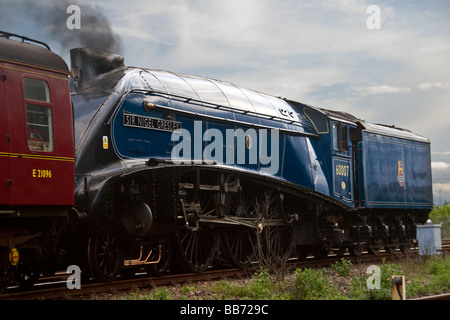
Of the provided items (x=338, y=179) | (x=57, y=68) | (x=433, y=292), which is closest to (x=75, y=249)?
(x=57, y=68)

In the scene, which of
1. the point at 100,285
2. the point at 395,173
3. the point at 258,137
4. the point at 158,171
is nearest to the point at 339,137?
the point at 395,173

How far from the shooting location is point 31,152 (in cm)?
784

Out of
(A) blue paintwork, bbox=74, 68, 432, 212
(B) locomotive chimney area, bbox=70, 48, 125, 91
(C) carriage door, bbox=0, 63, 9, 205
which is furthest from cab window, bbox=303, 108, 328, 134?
(C) carriage door, bbox=0, 63, 9, 205

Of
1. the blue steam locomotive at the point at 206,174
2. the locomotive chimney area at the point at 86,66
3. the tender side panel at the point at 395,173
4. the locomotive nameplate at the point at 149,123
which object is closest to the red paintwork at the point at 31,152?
the blue steam locomotive at the point at 206,174

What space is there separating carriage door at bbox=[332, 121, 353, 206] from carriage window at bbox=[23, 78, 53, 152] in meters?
9.23

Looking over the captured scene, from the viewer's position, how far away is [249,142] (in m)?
13.0

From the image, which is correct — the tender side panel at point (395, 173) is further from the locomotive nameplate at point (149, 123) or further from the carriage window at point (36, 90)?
the carriage window at point (36, 90)

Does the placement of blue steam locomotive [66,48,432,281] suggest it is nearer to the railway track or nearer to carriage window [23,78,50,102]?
the railway track

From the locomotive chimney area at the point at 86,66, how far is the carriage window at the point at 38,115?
2423 millimetres

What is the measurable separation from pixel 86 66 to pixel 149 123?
152 centimetres

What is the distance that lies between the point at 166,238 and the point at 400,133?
11.2 metres

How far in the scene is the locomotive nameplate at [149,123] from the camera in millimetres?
10313

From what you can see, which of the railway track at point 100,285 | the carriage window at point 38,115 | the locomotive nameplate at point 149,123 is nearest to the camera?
the carriage window at point 38,115

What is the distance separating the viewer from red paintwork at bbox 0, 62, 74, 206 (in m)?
7.56
